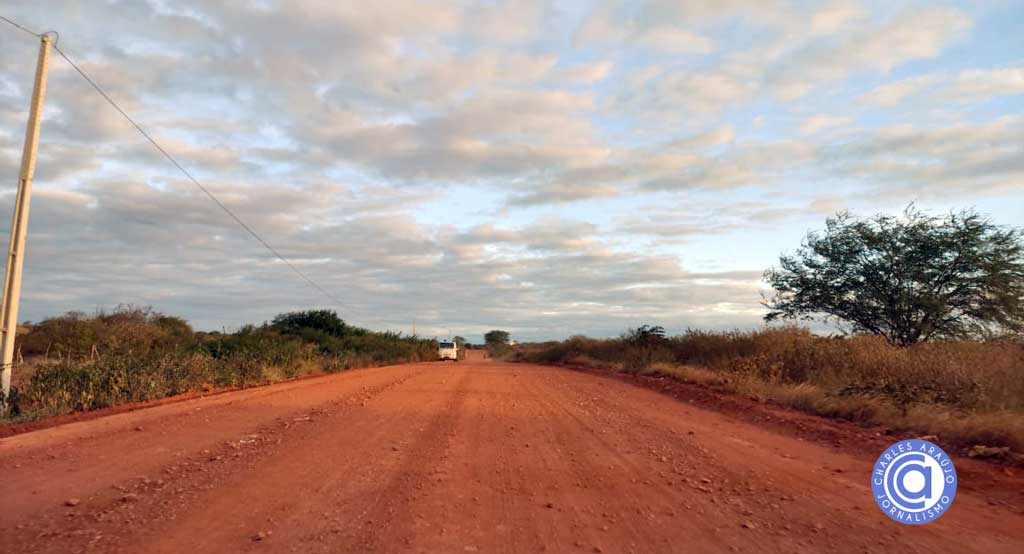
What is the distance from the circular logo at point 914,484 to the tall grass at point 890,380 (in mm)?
2575

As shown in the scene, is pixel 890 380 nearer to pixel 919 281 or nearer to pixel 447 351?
pixel 919 281

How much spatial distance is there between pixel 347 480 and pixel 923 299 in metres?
21.5

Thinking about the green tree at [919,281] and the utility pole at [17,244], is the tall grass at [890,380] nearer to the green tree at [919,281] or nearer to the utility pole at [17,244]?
the green tree at [919,281]

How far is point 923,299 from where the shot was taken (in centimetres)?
2197

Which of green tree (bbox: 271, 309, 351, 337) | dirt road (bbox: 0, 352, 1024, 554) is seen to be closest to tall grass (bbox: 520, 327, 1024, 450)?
dirt road (bbox: 0, 352, 1024, 554)

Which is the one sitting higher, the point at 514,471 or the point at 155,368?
the point at 155,368

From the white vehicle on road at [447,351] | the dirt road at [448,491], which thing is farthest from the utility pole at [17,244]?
the white vehicle on road at [447,351]

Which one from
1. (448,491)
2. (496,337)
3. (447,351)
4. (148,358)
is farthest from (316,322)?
(496,337)

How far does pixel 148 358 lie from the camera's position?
58.6 feet

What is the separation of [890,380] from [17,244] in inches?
696

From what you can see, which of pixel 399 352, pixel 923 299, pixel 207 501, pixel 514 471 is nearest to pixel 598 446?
pixel 514 471

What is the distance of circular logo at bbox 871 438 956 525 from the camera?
5.84 meters

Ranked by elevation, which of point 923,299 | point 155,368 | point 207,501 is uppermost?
point 923,299

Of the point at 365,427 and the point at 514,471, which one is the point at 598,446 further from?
the point at 365,427
